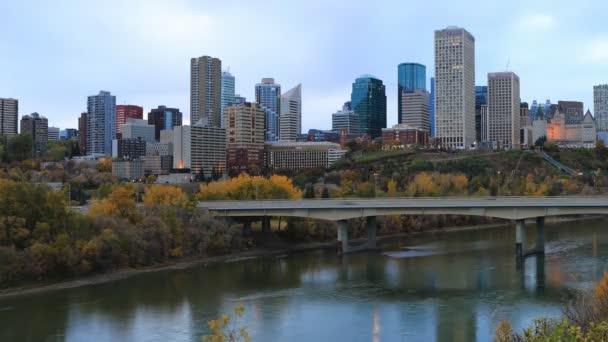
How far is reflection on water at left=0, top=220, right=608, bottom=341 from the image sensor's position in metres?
39.2

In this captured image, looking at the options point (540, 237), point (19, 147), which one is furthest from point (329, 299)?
point (19, 147)

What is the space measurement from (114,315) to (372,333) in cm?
1734

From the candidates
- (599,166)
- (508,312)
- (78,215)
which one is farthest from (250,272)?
(599,166)

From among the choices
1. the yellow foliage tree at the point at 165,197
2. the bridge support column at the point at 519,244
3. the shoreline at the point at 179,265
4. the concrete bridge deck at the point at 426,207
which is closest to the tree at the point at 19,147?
the yellow foliage tree at the point at 165,197

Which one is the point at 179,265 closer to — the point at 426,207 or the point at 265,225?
the point at 265,225

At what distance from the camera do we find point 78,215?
63656 mm

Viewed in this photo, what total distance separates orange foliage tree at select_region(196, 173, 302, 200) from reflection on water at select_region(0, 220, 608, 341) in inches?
916

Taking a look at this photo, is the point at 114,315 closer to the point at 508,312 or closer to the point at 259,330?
the point at 259,330

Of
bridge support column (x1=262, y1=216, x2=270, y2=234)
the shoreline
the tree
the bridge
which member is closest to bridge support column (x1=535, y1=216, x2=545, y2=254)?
the bridge

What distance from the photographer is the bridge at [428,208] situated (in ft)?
218

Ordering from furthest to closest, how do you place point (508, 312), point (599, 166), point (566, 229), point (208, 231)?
1. point (599, 166)
2. point (566, 229)
3. point (208, 231)
4. point (508, 312)

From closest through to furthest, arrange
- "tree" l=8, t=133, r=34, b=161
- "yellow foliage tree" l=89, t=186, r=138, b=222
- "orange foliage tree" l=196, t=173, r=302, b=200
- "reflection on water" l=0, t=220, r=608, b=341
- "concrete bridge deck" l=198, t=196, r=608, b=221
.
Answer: "reflection on water" l=0, t=220, r=608, b=341
"concrete bridge deck" l=198, t=196, r=608, b=221
"yellow foliage tree" l=89, t=186, r=138, b=222
"orange foliage tree" l=196, t=173, r=302, b=200
"tree" l=8, t=133, r=34, b=161

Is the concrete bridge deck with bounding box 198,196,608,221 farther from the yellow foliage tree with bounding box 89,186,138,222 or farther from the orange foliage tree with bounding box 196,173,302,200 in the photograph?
the orange foliage tree with bounding box 196,173,302,200

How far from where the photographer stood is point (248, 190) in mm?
94938
